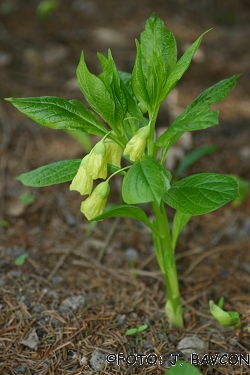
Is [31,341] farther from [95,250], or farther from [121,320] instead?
[95,250]

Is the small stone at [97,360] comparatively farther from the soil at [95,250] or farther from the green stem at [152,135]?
the green stem at [152,135]

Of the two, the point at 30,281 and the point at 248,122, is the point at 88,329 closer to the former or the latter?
the point at 30,281

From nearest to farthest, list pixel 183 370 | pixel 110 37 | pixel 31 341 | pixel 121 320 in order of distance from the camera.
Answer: pixel 183 370, pixel 31 341, pixel 121 320, pixel 110 37

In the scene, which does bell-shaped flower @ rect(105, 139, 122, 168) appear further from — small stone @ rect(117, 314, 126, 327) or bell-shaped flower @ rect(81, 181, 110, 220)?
small stone @ rect(117, 314, 126, 327)

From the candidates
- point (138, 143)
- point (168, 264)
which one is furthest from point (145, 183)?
point (168, 264)

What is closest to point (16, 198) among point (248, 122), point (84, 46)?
point (248, 122)

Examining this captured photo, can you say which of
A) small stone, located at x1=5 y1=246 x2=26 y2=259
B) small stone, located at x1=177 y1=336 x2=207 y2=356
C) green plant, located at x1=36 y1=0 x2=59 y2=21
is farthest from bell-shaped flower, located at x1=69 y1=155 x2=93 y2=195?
green plant, located at x1=36 y1=0 x2=59 y2=21

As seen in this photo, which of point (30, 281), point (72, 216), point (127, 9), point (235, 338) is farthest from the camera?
point (127, 9)
